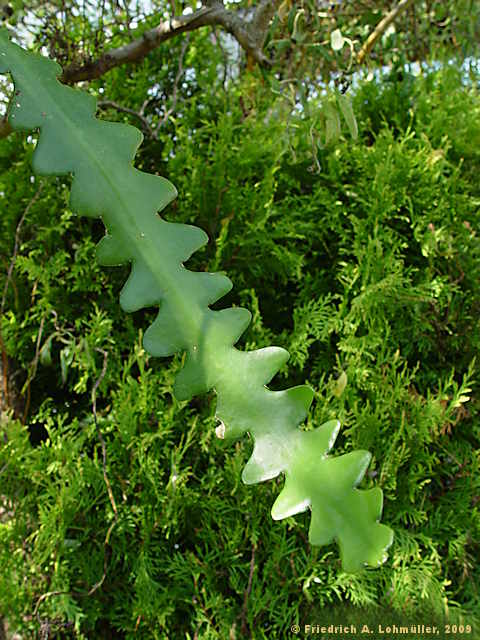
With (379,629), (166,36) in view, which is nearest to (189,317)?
(166,36)

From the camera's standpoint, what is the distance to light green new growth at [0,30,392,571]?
33cm

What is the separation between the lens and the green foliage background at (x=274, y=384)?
3.37 feet

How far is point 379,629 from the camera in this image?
3.16 ft

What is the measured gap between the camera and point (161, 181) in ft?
1.38

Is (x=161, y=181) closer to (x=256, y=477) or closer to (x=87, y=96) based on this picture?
(x=87, y=96)

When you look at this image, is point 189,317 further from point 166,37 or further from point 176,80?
point 176,80

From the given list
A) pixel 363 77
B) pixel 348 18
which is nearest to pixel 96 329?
pixel 363 77

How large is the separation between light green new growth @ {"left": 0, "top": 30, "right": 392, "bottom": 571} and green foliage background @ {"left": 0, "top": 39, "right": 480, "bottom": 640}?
56cm

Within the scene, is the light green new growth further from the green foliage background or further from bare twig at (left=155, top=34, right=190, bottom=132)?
bare twig at (left=155, top=34, right=190, bottom=132)

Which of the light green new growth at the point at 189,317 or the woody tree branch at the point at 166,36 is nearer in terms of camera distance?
the light green new growth at the point at 189,317

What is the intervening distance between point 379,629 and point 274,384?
0.45 meters

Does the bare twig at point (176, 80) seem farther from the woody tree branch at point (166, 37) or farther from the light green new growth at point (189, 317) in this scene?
the light green new growth at point (189, 317)

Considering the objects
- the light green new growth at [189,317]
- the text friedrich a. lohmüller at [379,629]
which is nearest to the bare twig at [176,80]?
the light green new growth at [189,317]

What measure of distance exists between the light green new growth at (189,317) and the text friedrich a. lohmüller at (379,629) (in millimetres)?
723
